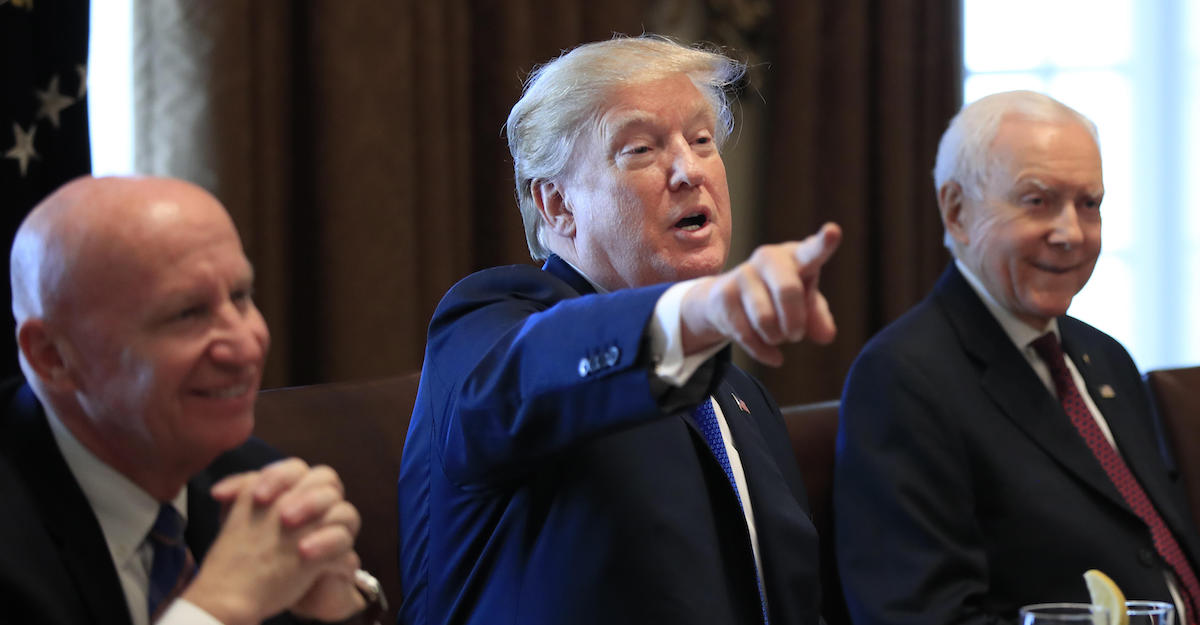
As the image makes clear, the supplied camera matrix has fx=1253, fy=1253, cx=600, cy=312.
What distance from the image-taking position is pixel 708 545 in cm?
161

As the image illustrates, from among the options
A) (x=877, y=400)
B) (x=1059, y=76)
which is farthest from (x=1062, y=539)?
(x=1059, y=76)

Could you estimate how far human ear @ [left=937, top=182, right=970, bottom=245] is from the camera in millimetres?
2553

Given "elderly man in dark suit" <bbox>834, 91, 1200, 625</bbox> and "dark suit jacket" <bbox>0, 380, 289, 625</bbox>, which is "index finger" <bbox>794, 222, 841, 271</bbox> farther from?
"elderly man in dark suit" <bbox>834, 91, 1200, 625</bbox>

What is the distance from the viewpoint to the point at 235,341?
1128 mm

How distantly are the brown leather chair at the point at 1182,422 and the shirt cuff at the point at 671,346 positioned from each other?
1.85 m

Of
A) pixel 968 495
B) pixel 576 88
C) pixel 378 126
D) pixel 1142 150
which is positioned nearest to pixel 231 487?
pixel 576 88

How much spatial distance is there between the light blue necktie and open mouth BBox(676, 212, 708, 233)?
0.82 ft

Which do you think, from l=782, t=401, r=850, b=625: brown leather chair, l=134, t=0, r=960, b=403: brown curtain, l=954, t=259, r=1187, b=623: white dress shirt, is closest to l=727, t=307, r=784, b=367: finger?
l=782, t=401, r=850, b=625: brown leather chair

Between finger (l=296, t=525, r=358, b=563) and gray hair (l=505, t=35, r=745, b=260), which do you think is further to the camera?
gray hair (l=505, t=35, r=745, b=260)

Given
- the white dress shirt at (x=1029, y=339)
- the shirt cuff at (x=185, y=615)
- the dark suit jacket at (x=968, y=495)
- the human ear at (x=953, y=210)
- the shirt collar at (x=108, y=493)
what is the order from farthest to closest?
the human ear at (x=953, y=210) < the white dress shirt at (x=1029, y=339) < the dark suit jacket at (x=968, y=495) < the shirt collar at (x=108, y=493) < the shirt cuff at (x=185, y=615)

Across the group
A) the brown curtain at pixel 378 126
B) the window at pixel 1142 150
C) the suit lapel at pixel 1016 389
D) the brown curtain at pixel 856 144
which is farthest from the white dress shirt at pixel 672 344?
the window at pixel 1142 150

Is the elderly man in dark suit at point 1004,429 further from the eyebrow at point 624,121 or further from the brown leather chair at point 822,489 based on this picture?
the eyebrow at point 624,121

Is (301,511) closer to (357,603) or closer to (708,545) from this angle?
(357,603)

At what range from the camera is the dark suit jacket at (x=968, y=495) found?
215 cm
